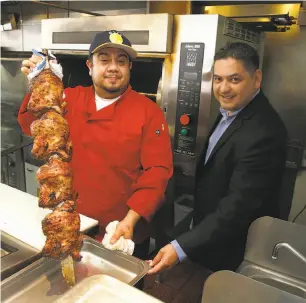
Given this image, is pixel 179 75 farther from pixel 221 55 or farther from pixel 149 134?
pixel 149 134

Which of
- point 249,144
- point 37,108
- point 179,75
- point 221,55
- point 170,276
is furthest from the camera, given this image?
point 170,276

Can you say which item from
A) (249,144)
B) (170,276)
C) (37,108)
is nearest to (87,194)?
(37,108)

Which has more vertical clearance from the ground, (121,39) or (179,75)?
(121,39)

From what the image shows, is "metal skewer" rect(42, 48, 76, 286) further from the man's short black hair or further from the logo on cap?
the man's short black hair

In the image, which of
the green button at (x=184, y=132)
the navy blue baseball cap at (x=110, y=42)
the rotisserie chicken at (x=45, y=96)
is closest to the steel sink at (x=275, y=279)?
the green button at (x=184, y=132)

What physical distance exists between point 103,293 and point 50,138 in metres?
0.46

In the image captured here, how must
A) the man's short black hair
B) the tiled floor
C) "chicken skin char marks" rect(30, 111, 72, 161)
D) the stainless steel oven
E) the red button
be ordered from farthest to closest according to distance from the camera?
the tiled floor → the red button → the stainless steel oven → the man's short black hair → "chicken skin char marks" rect(30, 111, 72, 161)

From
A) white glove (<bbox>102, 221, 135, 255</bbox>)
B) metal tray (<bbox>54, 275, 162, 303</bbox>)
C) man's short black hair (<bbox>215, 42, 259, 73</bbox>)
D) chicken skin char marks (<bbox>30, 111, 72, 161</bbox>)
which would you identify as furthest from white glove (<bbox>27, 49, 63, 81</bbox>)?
man's short black hair (<bbox>215, 42, 259, 73</bbox>)

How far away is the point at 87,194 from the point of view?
158 centimetres

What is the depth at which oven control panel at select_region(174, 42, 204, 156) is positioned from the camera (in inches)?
69.1

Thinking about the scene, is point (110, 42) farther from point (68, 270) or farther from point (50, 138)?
point (68, 270)

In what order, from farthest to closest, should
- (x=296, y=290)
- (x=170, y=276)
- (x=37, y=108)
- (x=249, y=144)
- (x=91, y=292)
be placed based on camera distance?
(x=170, y=276) → (x=249, y=144) → (x=296, y=290) → (x=37, y=108) → (x=91, y=292)

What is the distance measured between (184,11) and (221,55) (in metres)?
0.92

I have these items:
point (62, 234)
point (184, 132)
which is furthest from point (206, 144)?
point (62, 234)
